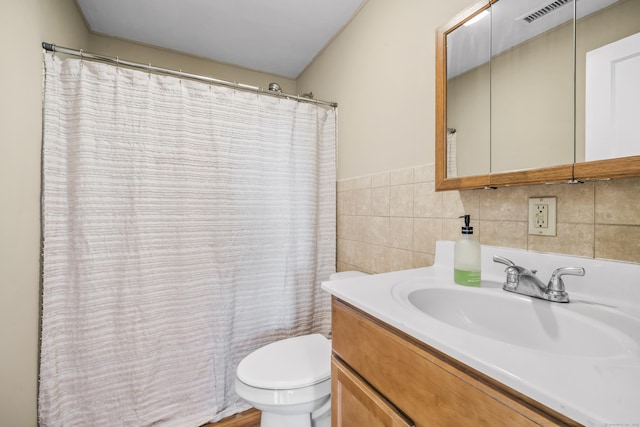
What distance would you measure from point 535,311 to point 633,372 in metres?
0.34

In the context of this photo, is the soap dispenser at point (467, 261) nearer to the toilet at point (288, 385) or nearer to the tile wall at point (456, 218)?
the tile wall at point (456, 218)

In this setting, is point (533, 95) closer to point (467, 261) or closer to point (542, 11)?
point (542, 11)

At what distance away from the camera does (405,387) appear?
0.57m

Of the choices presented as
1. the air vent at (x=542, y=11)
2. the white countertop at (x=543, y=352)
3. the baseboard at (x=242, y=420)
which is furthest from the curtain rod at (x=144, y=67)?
the baseboard at (x=242, y=420)

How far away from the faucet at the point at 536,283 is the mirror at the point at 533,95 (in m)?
0.24

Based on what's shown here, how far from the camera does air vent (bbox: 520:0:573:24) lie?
74cm

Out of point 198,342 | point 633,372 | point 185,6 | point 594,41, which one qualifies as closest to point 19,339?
point 198,342

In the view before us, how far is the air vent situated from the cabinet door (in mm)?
1123

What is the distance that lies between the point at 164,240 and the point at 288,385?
900 mm

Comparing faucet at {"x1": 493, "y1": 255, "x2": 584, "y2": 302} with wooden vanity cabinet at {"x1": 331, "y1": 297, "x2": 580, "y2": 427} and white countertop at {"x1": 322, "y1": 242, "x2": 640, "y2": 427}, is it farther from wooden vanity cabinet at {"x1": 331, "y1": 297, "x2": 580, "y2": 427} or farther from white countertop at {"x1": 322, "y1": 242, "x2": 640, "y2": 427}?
wooden vanity cabinet at {"x1": 331, "y1": 297, "x2": 580, "y2": 427}

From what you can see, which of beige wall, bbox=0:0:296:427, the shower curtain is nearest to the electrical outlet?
the shower curtain

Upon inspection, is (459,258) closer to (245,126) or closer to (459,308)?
(459,308)

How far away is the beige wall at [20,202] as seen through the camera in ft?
3.12

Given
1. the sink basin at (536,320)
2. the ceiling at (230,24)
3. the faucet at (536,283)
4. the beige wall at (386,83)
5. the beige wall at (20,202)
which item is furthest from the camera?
the ceiling at (230,24)
